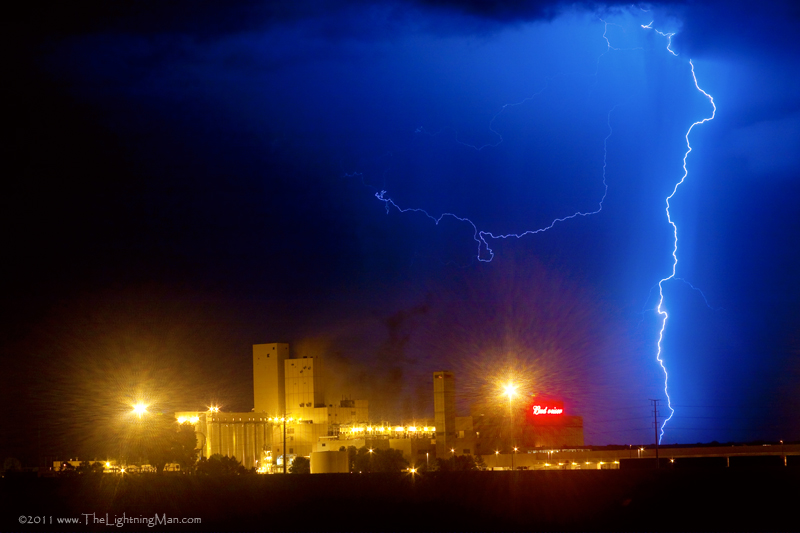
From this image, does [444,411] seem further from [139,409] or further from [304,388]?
[139,409]

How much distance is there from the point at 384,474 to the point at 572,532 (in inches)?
324

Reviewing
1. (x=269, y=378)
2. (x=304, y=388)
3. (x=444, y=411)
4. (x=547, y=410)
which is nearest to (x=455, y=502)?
(x=444, y=411)

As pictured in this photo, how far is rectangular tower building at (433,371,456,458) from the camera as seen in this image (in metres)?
74.2

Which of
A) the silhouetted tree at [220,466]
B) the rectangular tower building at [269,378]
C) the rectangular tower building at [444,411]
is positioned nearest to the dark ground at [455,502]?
the silhouetted tree at [220,466]

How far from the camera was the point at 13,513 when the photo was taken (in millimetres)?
32781

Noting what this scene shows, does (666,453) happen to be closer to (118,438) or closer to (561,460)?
(561,460)

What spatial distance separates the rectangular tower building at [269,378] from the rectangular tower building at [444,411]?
13827 mm

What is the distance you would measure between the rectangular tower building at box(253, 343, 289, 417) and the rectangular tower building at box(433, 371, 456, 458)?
1383cm

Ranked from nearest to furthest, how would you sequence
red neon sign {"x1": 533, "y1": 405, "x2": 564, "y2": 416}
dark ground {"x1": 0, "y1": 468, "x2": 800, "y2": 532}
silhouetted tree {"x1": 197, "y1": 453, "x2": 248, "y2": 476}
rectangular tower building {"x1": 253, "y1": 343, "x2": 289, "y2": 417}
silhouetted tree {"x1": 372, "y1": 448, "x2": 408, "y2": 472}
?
dark ground {"x1": 0, "y1": 468, "x2": 800, "y2": 532} → silhouetted tree {"x1": 197, "y1": 453, "x2": 248, "y2": 476} → silhouetted tree {"x1": 372, "y1": 448, "x2": 408, "y2": 472} → rectangular tower building {"x1": 253, "y1": 343, "x2": 289, "y2": 417} → red neon sign {"x1": 533, "y1": 405, "x2": 564, "y2": 416}

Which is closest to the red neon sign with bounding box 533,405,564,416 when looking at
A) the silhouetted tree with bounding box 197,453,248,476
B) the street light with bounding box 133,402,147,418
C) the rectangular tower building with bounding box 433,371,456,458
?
the rectangular tower building with bounding box 433,371,456,458

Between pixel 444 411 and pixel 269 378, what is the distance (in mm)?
16477

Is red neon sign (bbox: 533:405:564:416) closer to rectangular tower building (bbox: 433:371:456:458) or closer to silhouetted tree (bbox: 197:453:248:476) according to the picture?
rectangular tower building (bbox: 433:371:456:458)

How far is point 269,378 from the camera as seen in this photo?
260ft

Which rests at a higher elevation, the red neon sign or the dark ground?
the red neon sign
